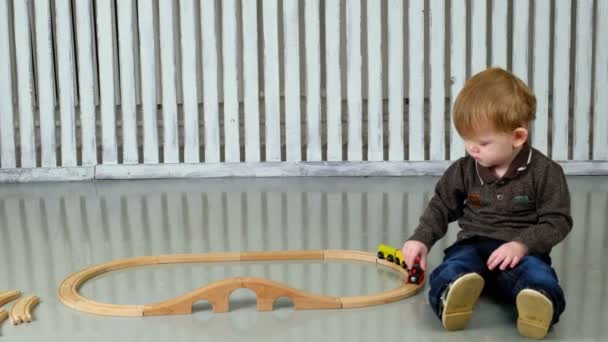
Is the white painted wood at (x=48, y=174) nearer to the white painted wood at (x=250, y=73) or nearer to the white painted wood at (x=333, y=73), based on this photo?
the white painted wood at (x=250, y=73)

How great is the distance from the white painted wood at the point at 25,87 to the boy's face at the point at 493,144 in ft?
7.27

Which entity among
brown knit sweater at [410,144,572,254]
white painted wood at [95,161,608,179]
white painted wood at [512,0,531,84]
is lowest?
white painted wood at [95,161,608,179]

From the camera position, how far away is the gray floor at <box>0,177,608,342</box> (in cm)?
197

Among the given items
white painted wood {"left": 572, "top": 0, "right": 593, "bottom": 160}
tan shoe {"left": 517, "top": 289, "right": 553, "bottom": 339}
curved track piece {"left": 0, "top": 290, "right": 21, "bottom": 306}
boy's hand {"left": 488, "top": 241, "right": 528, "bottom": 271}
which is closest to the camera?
tan shoe {"left": 517, "top": 289, "right": 553, "bottom": 339}

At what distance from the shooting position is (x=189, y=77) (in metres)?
3.67

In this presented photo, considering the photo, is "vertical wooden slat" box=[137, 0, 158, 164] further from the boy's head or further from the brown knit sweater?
the boy's head

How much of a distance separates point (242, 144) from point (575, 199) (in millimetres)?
1502

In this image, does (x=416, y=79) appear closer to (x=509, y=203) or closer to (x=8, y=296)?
(x=509, y=203)

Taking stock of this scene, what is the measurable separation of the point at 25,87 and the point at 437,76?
1669mm

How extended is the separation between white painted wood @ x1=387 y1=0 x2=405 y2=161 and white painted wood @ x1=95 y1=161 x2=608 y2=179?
84mm

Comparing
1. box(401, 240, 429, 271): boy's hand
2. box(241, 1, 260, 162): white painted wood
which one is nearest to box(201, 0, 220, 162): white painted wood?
box(241, 1, 260, 162): white painted wood

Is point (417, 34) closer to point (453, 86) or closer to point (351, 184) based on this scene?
point (453, 86)

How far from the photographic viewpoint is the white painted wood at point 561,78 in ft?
11.8

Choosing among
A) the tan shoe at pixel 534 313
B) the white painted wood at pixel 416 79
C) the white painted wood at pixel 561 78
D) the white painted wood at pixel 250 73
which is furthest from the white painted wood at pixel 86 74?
the tan shoe at pixel 534 313
